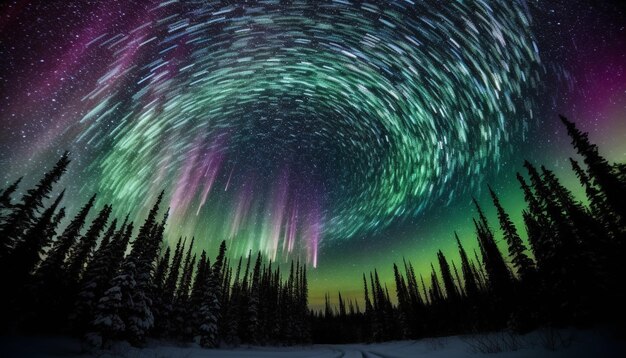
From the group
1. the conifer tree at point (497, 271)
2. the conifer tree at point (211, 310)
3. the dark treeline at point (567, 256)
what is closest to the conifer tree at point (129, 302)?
the conifer tree at point (211, 310)

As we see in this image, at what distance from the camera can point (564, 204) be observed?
86.6ft

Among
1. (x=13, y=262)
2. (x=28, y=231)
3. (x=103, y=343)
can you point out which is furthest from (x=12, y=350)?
(x=28, y=231)

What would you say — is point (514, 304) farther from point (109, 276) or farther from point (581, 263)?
point (109, 276)

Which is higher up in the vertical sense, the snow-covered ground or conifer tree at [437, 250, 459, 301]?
conifer tree at [437, 250, 459, 301]

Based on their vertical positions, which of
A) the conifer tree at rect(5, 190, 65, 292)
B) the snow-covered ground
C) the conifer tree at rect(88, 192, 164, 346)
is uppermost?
the conifer tree at rect(5, 190, 65, 292)

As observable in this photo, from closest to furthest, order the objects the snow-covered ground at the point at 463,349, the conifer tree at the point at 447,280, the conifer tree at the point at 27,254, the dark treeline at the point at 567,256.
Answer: the snow-covered ground at the point at 463,349
the dark treeline at the point at 567,256
the conifer tree at the point at 27,254
the conifer tree at the point at 447,280

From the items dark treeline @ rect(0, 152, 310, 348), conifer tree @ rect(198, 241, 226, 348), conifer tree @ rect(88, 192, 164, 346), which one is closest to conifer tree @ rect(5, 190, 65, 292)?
dark treeline @ rect(0, 152, 310, 348)

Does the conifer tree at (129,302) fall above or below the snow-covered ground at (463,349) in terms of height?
above

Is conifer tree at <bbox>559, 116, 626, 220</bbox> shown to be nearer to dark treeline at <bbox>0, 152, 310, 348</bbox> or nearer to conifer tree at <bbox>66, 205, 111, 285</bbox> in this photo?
dark treeline at <bbox>0, 152, 310, 348</bbox>

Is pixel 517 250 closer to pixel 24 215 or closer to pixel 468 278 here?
pixel 468 278

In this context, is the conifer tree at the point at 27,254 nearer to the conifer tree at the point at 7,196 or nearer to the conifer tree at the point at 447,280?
the conifer tree at the point at 7,196

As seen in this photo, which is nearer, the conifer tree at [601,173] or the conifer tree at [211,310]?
the conifer tree at [601,173]

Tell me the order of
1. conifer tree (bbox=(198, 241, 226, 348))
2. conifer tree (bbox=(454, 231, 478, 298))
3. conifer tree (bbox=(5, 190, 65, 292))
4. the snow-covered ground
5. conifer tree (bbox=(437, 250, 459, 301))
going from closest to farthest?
the snow-covered ground, conifer tree (bbox=(5, 190, 65, 292)), conifer tree (bbox=(198, 241, 226, 348)), conifer tree (bbox=(454, 231, 478, 298)), conifer tree (bbox=(437, 250, 459, 301))

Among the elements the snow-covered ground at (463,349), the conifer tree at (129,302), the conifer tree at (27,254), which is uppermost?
the conifer tree at (27,254)
